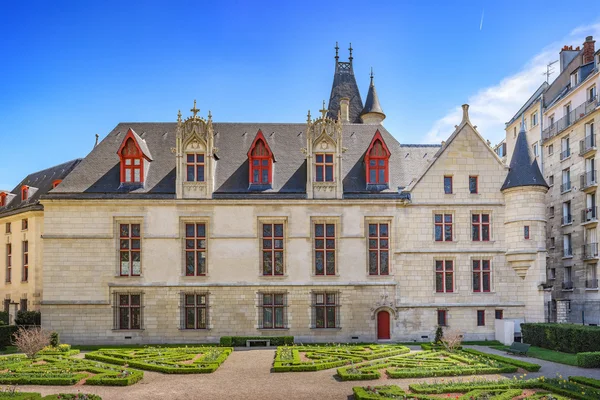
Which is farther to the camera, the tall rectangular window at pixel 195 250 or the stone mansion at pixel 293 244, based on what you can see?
the tall rectangular window at pixel 195 250

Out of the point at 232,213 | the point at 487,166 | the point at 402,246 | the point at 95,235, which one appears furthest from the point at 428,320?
the point at 95,235

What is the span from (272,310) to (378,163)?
1060 cm

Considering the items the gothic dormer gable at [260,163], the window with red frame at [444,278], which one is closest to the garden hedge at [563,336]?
the window with red frame at [444,278]

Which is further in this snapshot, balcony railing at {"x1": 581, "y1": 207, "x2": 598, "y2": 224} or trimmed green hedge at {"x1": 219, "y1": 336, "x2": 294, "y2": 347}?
balcony railing at {"x1": 581, "y1": 207, "x2": 598, "y2": 224}

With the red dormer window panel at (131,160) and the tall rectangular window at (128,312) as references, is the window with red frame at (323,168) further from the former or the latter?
the tall rectangular window at (128,312)

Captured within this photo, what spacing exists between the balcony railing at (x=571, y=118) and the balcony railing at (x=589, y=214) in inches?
254

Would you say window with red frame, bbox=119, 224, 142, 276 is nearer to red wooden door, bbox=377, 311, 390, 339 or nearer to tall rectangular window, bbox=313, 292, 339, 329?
tall rectangular window, bbox=313, 292, 339, 329

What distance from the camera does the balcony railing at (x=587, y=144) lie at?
38.1m

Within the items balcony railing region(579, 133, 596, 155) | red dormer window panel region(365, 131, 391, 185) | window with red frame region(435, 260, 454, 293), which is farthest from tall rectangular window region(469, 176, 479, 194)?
balcony railing region(579, 133, 596, 155)

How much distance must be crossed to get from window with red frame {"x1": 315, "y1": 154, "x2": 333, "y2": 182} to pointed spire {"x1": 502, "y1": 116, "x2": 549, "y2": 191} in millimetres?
10072

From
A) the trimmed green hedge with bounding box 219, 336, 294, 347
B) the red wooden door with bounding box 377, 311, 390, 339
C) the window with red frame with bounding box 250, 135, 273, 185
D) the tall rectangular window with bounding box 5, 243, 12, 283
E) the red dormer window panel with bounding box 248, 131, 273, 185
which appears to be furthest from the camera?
the tall rectangular window with bounding box 5, 243, 12, 283

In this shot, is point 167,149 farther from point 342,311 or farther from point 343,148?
point 342,311

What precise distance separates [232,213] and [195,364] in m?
11.7

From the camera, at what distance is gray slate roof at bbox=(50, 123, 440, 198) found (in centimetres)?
3241
